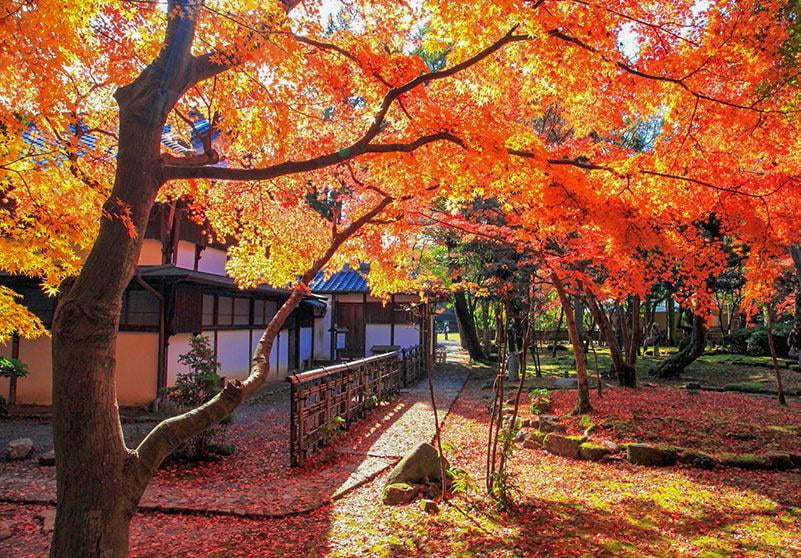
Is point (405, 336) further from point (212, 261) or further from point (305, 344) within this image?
point (212, 261)

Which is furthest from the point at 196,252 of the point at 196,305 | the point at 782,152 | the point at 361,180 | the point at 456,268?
the point at 782,152

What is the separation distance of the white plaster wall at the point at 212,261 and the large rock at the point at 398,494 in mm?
9759

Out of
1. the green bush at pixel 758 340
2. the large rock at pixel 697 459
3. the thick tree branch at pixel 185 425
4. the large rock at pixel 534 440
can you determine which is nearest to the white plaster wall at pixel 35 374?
the thick tree branch at pixel 185 425

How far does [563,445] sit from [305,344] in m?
14.6

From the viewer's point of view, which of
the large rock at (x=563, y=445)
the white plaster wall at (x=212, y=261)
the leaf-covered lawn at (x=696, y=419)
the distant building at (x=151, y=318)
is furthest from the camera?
the white plaster wall at (x=212, y=261)

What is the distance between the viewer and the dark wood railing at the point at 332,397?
24.9ft

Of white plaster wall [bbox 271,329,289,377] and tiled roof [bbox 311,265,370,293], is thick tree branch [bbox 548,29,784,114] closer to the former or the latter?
white plaster wall [bbox 271,329,289,377]

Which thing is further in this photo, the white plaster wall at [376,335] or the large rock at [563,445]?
the white plaster wall at [376,335]

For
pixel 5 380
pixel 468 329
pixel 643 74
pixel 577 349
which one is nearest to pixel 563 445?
pixel 577 349

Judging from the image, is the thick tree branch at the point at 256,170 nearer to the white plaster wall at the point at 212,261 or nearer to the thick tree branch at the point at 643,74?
the thick tree branch at the point at 643,74

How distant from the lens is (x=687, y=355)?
56.3ft

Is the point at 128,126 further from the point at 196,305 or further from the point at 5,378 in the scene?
the point at 5,378

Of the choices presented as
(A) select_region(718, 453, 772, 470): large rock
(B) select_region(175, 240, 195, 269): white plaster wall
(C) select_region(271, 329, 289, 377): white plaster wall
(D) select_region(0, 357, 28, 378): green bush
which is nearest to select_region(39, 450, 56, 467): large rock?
(D) select_region(0, 357, 28, 378): green bush

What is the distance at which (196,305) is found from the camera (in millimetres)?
12516
